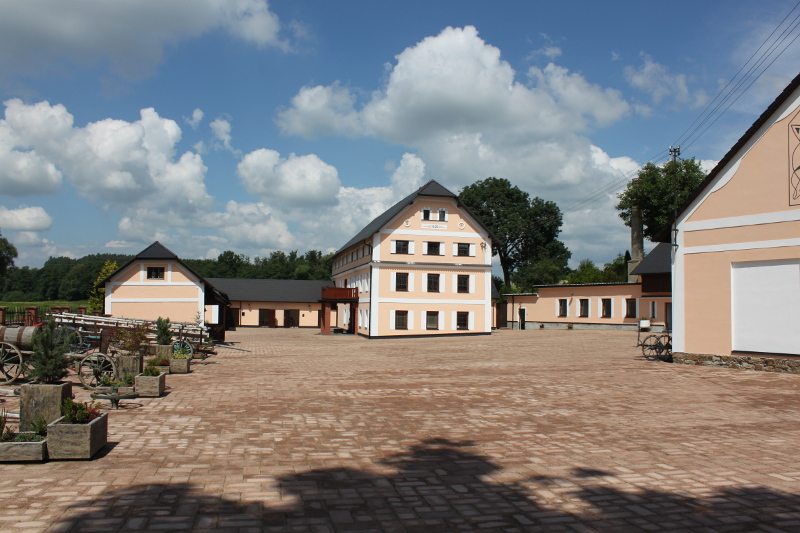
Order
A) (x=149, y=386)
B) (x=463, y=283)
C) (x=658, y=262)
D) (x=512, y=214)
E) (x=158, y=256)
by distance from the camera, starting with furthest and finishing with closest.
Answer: (x=512, y=214)
(x=463, y=283)
(x=658, y=262)
(x=158, y=256)
(x=149, y=386)

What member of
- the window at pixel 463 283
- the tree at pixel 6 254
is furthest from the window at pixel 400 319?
the tree at pixel 6 254

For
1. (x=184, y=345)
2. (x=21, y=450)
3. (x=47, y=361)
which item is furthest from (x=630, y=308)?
(x=21, y=450)

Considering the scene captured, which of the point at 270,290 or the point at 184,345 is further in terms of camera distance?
the point at 270,290

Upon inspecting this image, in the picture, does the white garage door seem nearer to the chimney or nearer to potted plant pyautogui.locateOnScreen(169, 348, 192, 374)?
potted plant pyautogui.locateOnScreen(169, 348, 192, 374)

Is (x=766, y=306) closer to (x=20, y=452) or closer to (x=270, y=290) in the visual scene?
(x=20, y=452)

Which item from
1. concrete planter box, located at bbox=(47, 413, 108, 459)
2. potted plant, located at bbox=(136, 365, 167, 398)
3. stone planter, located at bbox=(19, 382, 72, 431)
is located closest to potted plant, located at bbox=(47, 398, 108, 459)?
concrete planter box, located at bbox=(47, 413, 108, 459)

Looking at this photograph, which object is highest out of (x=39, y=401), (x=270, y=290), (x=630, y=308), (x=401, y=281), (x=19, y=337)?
(x=401, y=281)

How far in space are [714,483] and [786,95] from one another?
14.9 m

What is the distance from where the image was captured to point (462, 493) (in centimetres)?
583

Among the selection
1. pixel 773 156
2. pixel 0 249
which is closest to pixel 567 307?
pixel 773 156

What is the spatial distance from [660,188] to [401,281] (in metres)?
28.8

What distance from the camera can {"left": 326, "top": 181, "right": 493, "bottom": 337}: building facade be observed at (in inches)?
1532

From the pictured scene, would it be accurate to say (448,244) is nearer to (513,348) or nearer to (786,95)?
(513,348)

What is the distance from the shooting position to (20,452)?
21.2 feet
